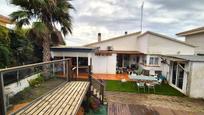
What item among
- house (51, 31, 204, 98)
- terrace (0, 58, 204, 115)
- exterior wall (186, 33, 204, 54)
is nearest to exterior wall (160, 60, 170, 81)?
house (51, 31, 204, 98)

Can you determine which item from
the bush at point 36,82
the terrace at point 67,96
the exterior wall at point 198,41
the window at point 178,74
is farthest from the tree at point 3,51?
the exterior wall at point 198,41

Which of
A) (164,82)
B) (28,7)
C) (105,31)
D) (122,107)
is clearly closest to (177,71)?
(164,82)

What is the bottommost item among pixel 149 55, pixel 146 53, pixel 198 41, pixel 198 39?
pixel 149 55

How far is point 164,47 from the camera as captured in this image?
55.2 feet

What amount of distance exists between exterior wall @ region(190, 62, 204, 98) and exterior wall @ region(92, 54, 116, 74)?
8.70m

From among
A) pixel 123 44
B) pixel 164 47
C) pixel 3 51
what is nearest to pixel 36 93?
pixel 3 51

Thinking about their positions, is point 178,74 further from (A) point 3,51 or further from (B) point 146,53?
(A) point 3,51

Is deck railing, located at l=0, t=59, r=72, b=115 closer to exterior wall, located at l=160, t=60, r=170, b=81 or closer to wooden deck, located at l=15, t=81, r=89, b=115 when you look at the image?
wooden deck, located at l=15, t=81, r=89, b=115

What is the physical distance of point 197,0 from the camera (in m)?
11.8

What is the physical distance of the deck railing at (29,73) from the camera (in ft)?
8.73

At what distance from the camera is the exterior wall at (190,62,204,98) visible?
10.1 m

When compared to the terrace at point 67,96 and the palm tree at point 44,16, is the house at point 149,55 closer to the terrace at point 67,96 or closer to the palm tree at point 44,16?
the terrace at point 67,96

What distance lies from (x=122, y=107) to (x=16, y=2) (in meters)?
9.46

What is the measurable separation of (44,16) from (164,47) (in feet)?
43.9
